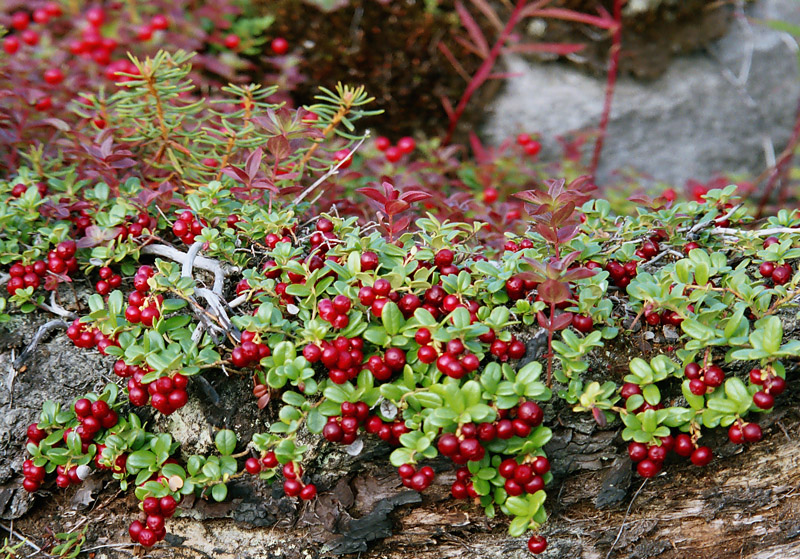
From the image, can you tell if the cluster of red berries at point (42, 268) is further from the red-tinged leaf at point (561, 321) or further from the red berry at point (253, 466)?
the red-tinged leaf at point (561, 321)

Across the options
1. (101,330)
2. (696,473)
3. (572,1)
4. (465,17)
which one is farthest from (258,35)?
(696,473)

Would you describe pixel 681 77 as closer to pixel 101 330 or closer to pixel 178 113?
pixel 178 113

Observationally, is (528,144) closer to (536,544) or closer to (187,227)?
(187,227)

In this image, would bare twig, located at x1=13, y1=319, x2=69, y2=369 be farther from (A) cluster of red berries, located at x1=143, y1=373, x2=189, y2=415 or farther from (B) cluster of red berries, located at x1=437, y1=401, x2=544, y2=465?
(B) cluster of red berries, located at x1=437, y1=401, x2=544, y2=465

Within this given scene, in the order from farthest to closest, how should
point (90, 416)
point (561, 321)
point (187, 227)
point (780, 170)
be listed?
point (780, 170) → point (187, 227) → point (90, 416) → point (561, 321)

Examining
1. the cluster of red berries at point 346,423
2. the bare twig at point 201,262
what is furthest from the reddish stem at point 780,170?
the bare twig at point 201,262

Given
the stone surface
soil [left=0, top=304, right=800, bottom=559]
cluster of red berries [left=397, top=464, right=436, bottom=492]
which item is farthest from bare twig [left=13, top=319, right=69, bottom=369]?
the stone surface

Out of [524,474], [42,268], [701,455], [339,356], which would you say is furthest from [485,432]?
[42,268]
